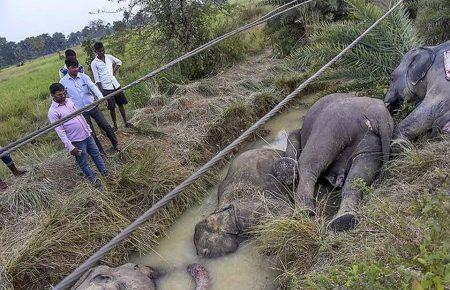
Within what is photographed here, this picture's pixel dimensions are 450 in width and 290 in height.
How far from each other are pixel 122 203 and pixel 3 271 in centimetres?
139

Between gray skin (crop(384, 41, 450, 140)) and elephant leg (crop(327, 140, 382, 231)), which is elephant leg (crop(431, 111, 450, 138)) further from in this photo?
elephant leg (crop(327, 140, 382, 231))

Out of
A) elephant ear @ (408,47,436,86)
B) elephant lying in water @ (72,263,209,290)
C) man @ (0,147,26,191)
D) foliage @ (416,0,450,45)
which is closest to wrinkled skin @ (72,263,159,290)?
elephant lying in water @ (72,263,209,290)

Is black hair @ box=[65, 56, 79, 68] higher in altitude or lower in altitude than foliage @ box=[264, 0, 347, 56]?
higher

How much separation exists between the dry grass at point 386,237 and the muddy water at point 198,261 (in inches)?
7.1

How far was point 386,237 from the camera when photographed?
2830mm

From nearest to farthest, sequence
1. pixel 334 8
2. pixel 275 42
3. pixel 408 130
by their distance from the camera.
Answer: pixel 408 130 → pixel 334 8 → pixel 275 42

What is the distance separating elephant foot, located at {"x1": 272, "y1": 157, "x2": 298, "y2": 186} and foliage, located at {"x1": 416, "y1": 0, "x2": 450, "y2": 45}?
362cm

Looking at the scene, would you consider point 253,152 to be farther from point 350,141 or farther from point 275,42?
point 275,42

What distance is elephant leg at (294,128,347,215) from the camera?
4211 mm

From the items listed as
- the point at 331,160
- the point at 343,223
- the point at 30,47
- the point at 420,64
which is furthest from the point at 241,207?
the point at 30,47

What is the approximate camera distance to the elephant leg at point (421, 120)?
4051mm

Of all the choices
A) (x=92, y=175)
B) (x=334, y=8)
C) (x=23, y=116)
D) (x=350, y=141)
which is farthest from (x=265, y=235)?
(x=23, y=116)

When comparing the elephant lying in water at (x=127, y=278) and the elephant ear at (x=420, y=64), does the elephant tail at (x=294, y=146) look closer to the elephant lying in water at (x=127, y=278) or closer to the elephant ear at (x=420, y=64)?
the elephant ear at (x=420, y=64)

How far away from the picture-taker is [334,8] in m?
9.20
